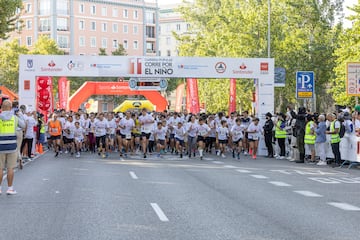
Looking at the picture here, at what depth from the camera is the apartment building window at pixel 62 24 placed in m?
103

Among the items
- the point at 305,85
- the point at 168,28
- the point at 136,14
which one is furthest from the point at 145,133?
the point at 168,28

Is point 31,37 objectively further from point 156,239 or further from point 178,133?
point 156,239

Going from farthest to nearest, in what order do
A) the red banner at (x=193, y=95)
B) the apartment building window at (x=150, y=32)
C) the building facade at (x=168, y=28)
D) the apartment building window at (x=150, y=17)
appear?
the building facade at (x=168, y=28) → the apartment building window at (x=150, y=17) → the apartment building window at (x=150, y=32) → the red banner at (x=193, y=95)

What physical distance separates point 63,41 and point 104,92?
190ft

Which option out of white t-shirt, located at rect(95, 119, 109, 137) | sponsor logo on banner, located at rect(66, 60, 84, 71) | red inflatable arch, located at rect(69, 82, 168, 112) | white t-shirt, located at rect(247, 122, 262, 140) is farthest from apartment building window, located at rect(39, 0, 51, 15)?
white t-shirt, located at rect(247, 122, 262, 140)

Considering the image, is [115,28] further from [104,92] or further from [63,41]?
[104,92]

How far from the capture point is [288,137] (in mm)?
28094

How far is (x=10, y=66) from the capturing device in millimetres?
73875

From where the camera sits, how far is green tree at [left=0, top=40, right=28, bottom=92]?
238 feet

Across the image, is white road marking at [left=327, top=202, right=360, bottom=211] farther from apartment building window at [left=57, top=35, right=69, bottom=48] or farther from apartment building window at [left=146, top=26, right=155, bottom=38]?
apartment building window at [left=146, top=26, right=155, bottom=38]

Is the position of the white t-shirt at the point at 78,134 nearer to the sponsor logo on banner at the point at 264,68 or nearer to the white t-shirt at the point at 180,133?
the white t-shirt at the point at 180,133

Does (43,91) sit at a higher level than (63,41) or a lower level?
lower

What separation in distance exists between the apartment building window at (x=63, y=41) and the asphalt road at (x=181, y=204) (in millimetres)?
83758

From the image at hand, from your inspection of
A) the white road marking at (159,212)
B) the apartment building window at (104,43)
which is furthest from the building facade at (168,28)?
the white road marking at (159,212)
